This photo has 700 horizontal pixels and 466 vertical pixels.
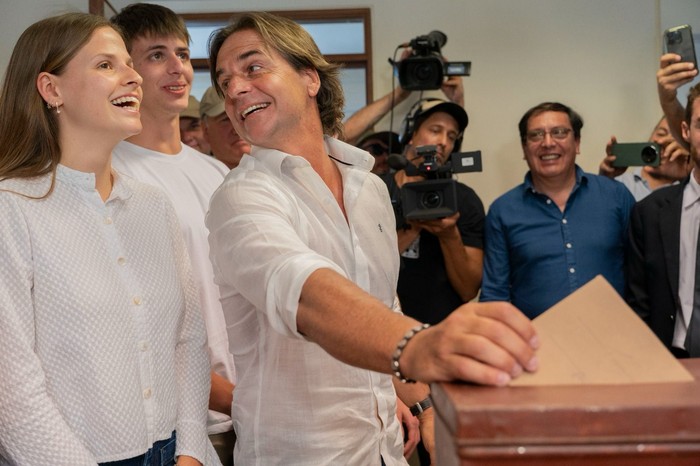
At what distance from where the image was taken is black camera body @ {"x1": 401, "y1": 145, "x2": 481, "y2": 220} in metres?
3.06

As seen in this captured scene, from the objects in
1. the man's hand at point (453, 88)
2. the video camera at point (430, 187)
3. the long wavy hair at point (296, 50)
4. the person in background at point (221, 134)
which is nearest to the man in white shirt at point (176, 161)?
the long wavy hair at point (296, 50)

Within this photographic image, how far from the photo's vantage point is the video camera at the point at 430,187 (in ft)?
10.0

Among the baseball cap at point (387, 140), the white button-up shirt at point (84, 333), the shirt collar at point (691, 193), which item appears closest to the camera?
the white button-up shirt at point (84, 333)

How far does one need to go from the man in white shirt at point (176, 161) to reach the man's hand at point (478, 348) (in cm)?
130

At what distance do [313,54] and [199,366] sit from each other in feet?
2.34

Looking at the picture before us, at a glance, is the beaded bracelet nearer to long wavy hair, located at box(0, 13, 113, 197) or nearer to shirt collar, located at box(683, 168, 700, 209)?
long wavy hair, located at box(0, 13, 113, 197)

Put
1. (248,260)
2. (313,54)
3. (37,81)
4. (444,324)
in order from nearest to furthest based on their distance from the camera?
(444,324) < (248,260) < (37,81) < (313,54)

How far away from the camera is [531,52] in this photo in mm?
5109

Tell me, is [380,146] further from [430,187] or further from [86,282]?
[86,282]

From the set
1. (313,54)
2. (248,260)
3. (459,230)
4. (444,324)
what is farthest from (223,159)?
(444,324)

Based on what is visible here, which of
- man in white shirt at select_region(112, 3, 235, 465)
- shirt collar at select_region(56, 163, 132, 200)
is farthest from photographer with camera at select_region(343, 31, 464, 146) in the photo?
shirt collar at select_region(56, 163, 132, 200)

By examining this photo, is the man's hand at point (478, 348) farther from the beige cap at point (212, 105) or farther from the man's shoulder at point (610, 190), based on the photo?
the man's shoulder at point (610, 190)

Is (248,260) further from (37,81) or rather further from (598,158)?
(598,158)

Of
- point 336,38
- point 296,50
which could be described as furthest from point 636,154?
point 296,50
